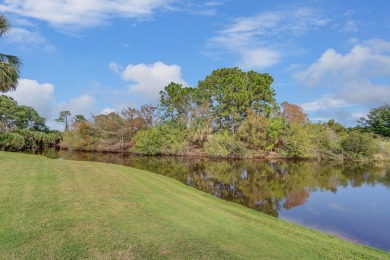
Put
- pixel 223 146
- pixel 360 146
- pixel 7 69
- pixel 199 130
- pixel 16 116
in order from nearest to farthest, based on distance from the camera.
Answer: pixel 7 69, pixel 223 146, pixel 360 146, pixel 199 130, pixel 16 116

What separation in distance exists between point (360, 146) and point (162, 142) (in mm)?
32675

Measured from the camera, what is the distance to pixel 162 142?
50.6 meters

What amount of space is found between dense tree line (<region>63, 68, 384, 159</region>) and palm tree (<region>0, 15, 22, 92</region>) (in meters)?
33.6

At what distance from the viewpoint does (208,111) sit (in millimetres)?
51562

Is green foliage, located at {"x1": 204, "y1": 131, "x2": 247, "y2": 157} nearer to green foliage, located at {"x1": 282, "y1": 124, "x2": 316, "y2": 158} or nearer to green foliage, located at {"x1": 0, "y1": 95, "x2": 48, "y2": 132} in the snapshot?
green foliage, located at {"x1": 282, "y1": 124, "x2": 316, "y2": 158}

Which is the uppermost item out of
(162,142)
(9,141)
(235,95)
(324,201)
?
(235,95)

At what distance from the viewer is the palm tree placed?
15.1 m

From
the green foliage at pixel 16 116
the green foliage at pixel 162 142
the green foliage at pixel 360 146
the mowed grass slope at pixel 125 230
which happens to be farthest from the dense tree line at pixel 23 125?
the green foliage at pixel 360 146

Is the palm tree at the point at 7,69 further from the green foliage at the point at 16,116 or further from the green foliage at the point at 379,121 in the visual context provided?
the green foliage at the point at 379,121

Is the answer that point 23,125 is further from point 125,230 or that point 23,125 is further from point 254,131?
point 125,230

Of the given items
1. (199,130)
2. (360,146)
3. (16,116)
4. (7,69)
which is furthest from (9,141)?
(360,146)

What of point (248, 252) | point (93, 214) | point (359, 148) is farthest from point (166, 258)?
point (359, 148)

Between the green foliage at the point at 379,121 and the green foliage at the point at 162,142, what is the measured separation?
4681 cm

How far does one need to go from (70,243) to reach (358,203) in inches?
665
